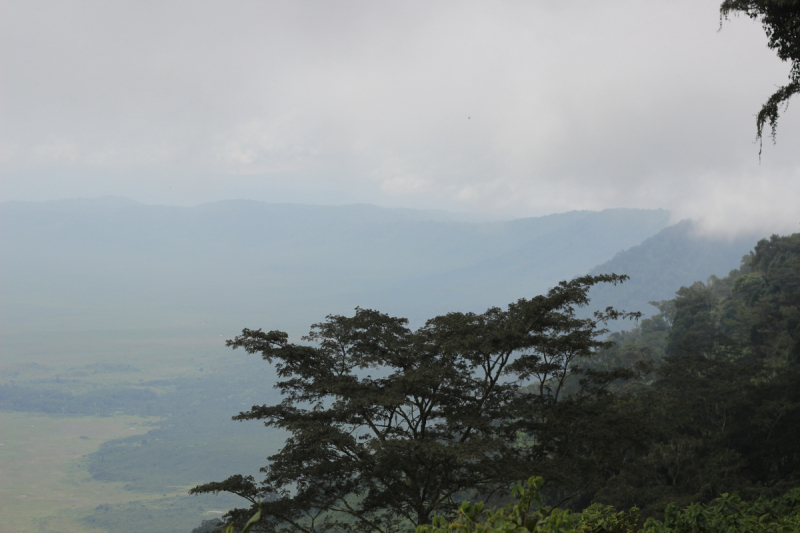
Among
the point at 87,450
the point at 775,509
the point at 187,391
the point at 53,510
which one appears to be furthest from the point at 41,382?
the point at 775,509

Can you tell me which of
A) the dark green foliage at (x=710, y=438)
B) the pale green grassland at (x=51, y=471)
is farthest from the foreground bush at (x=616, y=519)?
the pale green grassland at (x=51, y=471)

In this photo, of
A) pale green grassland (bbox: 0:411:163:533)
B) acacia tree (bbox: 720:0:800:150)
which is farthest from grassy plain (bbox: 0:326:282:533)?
acacia tree (bbox: 720:0:800:150)

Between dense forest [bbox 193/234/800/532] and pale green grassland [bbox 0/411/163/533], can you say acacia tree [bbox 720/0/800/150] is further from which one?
pale green grassland [bbox 0/411/163/533]

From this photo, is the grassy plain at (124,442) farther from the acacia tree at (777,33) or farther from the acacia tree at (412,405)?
the acacia tree at (777,33)

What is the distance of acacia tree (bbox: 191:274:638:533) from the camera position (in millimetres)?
11445

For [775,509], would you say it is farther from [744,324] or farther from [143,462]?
[143,462]

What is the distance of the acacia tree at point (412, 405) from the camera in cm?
1145

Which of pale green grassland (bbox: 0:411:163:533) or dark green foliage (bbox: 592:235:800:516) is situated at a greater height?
dark green foliage (bbox: 592:235:800:516)

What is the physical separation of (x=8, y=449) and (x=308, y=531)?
475ft

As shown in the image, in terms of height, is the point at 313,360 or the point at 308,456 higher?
the point at 313,360

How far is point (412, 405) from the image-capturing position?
12469 mm

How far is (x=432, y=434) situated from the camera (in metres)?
13.2

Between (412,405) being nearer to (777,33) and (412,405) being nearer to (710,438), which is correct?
(777,33)

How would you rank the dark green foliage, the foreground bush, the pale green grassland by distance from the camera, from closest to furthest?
1. the foreground bush
2. the dark green foliage
3. the pale green grassland
